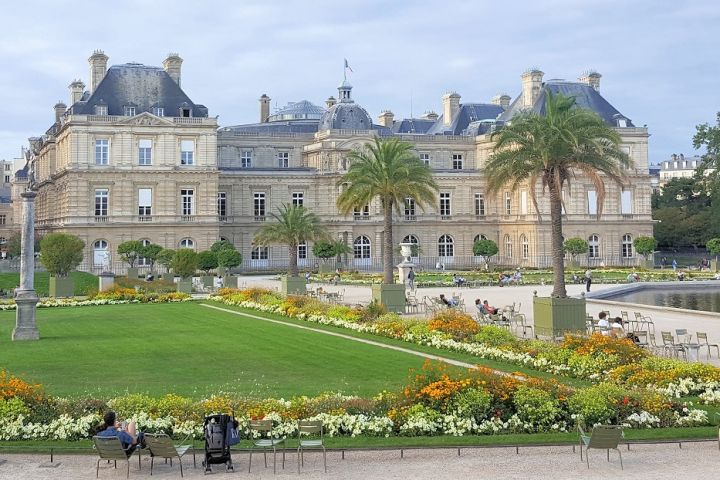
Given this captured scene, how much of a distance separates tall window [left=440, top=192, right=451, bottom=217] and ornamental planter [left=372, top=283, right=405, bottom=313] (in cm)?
4456

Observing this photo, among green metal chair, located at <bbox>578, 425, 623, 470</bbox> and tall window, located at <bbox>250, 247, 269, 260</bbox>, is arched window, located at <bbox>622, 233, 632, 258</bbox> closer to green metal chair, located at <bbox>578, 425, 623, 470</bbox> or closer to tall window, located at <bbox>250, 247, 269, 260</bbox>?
tall window, located at <bbox>250, 247, 269, 260</bbox>

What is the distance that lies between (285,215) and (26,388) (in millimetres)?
42040

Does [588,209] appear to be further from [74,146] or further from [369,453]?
[369,453]

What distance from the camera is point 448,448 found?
14797 mm

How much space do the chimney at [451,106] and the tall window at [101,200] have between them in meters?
39.0

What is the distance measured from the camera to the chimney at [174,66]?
7319 centimetres

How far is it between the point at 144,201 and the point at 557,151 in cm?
4399

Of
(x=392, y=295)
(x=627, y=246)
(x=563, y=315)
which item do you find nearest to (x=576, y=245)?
(x=627, y=246)

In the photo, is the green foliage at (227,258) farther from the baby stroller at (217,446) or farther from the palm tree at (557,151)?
the baby stroller at (217,446)

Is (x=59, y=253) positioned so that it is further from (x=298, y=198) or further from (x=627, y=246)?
(x=627, y=246)

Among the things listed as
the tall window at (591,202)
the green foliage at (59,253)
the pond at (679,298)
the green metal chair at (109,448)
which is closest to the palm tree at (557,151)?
the pond at (679,298)

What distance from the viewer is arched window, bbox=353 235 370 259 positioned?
3081 inches

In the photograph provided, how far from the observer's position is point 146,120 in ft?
224

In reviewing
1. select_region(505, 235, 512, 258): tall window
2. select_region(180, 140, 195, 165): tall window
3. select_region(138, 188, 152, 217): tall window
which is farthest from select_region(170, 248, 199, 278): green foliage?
select_region(505, 235, 512, 258): tall window
